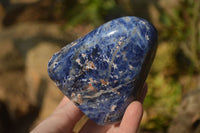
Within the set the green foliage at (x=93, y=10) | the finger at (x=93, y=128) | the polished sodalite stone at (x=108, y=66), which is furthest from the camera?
the green foliage at (x=93, y=10)

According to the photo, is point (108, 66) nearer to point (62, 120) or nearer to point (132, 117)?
point (132, 117)

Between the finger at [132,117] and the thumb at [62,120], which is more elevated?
the thumb at [62,120]

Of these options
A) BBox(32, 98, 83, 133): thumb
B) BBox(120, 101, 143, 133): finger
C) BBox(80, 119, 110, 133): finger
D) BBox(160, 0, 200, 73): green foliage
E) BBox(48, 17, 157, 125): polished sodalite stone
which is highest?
BBox(48, 17, 157, 125): polished sodalite stone

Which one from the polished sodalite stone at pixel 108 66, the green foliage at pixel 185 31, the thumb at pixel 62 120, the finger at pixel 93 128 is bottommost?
the green foliage at pixel 185 31

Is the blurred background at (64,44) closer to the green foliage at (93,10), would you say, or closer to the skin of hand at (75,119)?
the green foliage at (93,10)

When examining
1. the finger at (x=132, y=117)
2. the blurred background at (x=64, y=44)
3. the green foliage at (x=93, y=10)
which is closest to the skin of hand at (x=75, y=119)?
the finger at (x=132, y=117)

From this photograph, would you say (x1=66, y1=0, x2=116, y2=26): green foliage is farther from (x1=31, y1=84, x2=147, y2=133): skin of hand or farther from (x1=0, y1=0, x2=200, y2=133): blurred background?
(x1=31, y1=84, x2=147, y2=133): skin of hand

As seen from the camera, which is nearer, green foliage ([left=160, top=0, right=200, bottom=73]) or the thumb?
the thumb

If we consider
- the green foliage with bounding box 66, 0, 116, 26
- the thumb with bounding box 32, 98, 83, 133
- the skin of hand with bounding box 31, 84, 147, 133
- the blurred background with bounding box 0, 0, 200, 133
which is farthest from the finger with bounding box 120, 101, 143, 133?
the green foliage with bounding box 66, 0, 116, 26
